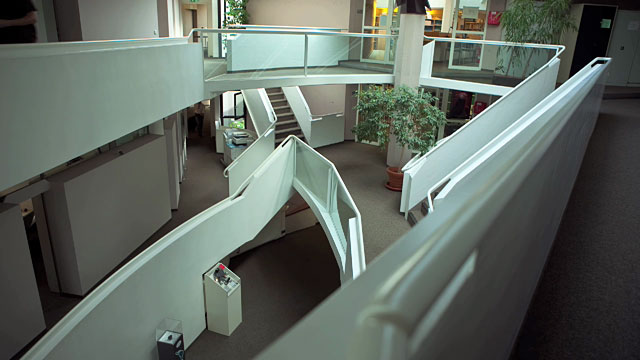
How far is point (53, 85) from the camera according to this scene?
5.30 meters

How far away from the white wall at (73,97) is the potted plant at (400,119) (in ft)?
16.7

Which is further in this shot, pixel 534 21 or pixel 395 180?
pixel 534 21

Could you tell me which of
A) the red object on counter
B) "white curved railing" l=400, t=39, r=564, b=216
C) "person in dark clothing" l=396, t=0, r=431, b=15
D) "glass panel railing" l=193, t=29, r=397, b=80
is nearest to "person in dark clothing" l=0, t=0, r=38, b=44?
"glass panel railing" l=193, t=29, r=397, b=80

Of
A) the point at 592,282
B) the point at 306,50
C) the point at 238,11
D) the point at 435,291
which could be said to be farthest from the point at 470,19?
the point at 435,291

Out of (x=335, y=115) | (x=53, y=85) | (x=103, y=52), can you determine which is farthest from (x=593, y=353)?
(x=335, y=115)

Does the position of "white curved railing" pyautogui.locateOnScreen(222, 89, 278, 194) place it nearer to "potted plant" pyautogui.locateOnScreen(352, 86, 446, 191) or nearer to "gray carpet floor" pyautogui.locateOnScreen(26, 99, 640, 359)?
"gray carpet floor" pyautogui.locateOnScreen(26, 99, 640, 359)

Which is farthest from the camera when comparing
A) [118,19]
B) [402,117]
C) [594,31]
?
[594,31]

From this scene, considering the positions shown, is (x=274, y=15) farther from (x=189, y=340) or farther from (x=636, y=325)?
(x=636, y=325)

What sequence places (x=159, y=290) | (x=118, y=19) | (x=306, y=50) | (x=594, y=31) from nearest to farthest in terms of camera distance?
(x=159, y=290), (x=118, y=19), (x=306, y=50), (x=594, y=31)

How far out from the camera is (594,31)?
43.8ft

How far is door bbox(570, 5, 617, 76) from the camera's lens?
13.2 m

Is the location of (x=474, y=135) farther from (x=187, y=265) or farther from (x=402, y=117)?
(x=187, y=265)

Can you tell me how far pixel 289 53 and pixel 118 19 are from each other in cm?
391

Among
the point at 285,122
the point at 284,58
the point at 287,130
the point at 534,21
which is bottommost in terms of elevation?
the point at 287,130
